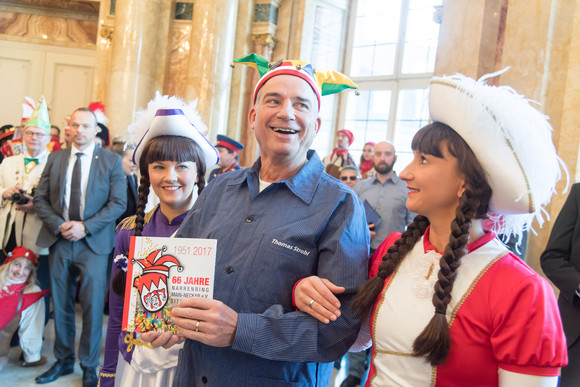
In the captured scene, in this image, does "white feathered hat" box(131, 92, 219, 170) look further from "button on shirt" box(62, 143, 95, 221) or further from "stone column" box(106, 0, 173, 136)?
"stone column" box(106, 0, 173, 136)

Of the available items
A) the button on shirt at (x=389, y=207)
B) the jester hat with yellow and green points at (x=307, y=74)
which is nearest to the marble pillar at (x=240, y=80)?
the button on shirt at (x=389, y=207)

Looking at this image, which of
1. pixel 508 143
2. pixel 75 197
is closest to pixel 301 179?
pixel 508 143

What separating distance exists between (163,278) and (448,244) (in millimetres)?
820

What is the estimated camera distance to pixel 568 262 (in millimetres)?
2316

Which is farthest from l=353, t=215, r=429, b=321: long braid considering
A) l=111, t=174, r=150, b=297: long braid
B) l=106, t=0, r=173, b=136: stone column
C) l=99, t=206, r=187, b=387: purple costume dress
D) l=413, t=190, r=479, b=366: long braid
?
l=106, t=0, r=173, b=136: stone column

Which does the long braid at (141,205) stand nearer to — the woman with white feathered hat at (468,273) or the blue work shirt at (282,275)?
the blue work shirt at (282,275)

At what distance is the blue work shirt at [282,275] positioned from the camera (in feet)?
4.44

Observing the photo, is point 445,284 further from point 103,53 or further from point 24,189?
point 103,53

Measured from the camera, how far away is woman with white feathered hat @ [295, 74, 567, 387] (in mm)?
1144

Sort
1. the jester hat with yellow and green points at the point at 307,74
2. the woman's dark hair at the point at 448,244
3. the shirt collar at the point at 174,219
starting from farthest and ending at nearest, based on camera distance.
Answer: the shirt collar at the point at 174,219 < the jester hat with yellow and green points at the point at 307,74 < the woman's dark hair at the point at 448,244

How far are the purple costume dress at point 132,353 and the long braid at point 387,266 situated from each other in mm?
744

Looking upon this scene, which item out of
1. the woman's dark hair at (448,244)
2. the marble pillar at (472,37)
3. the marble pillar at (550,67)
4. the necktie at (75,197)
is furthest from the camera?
the marble pillar at (472,37)

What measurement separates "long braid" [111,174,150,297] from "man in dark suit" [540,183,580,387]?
198 cm

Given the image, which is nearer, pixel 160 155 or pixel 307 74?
pixel 307 74
